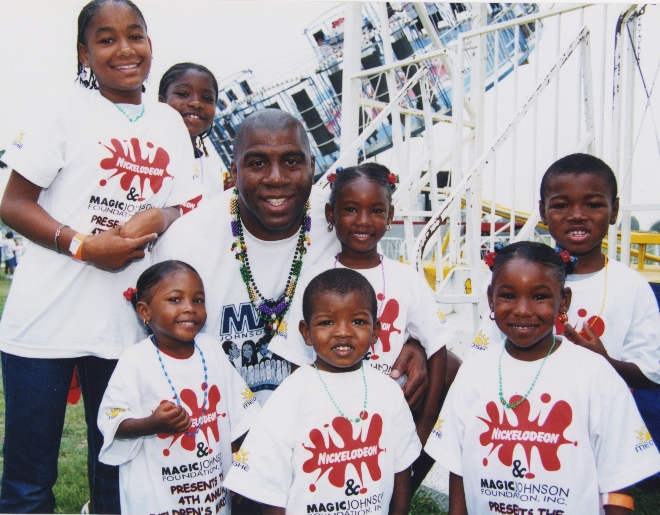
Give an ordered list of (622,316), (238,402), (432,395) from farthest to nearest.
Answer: (432,395) → (238,402) → (622,316)

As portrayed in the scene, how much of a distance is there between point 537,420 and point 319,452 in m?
0.70

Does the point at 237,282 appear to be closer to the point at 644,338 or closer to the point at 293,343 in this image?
the point at 293,343

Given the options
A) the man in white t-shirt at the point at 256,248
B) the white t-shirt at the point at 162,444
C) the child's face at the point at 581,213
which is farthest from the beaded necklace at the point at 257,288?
the child's face at the point at 581,213

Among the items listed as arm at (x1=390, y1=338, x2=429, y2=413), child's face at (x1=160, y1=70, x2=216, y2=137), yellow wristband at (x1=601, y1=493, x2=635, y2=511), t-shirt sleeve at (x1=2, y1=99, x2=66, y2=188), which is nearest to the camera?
yellow wristband at (x1=601, y1=493, x2=635, y2=511)

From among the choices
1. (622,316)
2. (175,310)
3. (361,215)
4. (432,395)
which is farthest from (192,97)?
(622,316)

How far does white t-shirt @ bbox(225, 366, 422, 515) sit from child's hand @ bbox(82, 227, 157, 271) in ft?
2.31

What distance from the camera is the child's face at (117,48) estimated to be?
202 cm

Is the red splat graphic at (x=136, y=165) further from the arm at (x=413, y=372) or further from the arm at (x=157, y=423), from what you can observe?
the arm at (x=413, y=372)

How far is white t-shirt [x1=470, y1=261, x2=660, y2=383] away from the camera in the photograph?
2.01 metres

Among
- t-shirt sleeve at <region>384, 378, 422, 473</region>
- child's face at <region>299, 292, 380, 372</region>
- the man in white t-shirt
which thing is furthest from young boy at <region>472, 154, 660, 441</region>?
the man in white t-shirt

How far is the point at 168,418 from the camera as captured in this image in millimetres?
1861

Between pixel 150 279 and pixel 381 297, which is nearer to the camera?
pixel 150 279

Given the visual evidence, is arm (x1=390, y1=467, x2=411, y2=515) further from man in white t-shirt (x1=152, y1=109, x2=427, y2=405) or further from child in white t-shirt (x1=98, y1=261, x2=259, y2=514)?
child in white t-shirt (x1=98, y1=261, x2=259, y2=514)

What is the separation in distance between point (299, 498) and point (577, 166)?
1.56 meters
